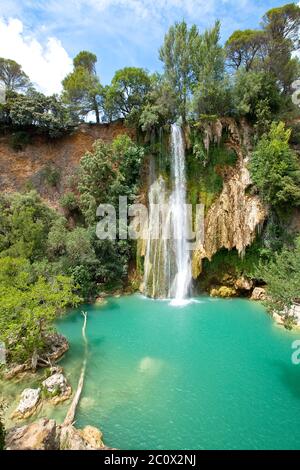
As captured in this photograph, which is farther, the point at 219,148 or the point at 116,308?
the point at 219,148

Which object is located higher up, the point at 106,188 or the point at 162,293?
the point at 106,188

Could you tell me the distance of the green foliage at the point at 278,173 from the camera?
1720cm

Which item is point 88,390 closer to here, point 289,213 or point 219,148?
point 289,213

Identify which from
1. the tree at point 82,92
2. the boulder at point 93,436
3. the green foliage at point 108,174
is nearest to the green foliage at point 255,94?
the green foliage at point 108,174

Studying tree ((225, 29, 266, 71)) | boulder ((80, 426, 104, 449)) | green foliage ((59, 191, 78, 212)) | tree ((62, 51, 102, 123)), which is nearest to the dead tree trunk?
boulder ((80, 426, 104, 449))

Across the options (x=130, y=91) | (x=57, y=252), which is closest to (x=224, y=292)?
(x=57, y=252)

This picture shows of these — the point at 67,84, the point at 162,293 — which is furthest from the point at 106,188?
the point at 67,84

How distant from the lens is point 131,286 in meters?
20.1

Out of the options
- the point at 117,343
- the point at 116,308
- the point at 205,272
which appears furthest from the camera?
the point at 205,272

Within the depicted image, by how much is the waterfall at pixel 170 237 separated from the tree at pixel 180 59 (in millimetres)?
3297

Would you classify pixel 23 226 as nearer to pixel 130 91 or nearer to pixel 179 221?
pixel 179 221

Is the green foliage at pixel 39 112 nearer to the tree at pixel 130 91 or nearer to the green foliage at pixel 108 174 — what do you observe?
the tree at pixel 130 91

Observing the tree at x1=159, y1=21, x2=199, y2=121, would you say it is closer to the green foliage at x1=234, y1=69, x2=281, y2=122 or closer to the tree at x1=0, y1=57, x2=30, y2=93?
the green foliage at x1=234, y1=69, x2=281, y2=122

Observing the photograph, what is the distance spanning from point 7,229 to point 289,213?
19.1 m
